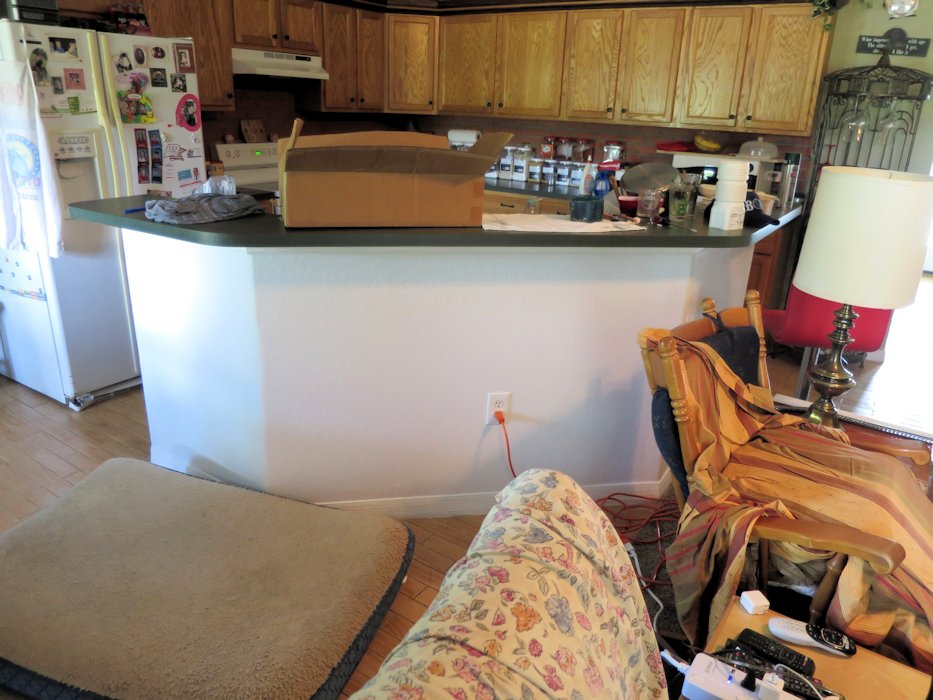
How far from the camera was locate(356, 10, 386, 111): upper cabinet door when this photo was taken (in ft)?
15.8

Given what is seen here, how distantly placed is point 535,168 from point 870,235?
10.1ft

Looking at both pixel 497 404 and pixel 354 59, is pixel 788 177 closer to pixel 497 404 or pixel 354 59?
pixel 497 404

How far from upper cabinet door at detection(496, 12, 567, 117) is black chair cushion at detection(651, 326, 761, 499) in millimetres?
2971

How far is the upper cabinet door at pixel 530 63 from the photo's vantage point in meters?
4.60

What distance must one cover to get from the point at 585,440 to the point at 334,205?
1278mm

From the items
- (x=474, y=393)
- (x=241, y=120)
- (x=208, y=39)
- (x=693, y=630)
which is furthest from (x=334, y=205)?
(x=241, y=120)

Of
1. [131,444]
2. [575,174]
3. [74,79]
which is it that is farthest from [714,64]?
[131,444]

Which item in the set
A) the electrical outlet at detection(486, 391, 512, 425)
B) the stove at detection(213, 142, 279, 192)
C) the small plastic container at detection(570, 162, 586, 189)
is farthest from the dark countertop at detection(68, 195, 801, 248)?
the small plastic container at detection(570, 162, 586, 189)

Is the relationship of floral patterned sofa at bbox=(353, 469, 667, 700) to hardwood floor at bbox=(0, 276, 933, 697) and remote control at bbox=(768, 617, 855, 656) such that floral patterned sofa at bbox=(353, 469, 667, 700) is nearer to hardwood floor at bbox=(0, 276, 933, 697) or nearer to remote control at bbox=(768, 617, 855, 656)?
remote control at bbox=(768, 617, 855, 656)

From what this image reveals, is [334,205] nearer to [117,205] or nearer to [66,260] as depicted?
[117,205]

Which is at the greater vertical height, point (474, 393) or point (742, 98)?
point (742, 98)

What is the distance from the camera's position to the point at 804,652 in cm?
133

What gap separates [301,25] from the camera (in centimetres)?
440

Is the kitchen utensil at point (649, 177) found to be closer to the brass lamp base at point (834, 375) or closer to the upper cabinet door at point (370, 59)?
the brass lamp base at point (834, 375)
